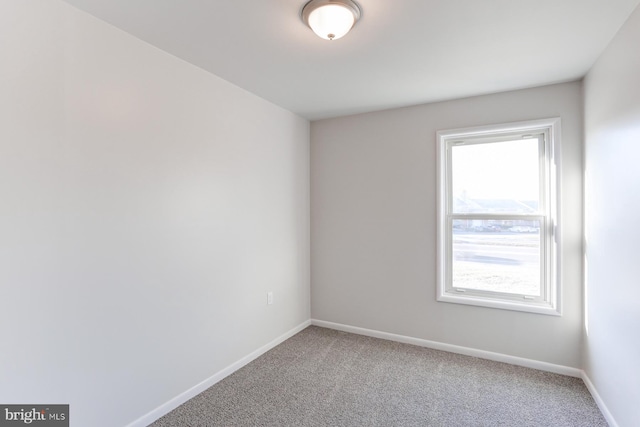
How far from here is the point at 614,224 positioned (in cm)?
193

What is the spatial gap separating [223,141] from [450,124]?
7.07 ft

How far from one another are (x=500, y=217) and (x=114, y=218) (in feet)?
10.3

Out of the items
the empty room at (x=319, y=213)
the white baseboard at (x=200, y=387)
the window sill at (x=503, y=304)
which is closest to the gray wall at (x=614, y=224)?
the empty room at (x=319, y=213)

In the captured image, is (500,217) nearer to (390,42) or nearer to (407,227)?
(407,227)

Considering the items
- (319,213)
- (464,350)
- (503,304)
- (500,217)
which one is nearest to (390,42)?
(500,217)

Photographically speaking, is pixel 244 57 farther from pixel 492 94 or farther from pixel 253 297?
pixel 492 94

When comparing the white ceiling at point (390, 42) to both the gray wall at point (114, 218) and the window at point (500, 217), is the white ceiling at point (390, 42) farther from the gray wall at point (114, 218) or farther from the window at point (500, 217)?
the window at point (500, 217)

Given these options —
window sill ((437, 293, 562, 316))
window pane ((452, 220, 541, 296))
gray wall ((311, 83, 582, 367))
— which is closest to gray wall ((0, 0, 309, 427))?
gray wall ((311, 83, 582, 367))

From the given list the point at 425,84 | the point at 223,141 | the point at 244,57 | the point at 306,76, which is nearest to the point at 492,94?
the point at 425,84

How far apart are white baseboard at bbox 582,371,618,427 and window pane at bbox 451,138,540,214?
54.9 inches

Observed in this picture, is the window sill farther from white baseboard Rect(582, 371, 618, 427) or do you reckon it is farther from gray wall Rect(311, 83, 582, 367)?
white baseboard Rect(582, 371, 618, 427)

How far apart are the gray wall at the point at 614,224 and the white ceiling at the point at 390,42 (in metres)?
0.25

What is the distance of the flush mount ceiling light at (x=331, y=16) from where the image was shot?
1593 millimetres

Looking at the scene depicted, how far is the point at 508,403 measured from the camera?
88.2 inches
